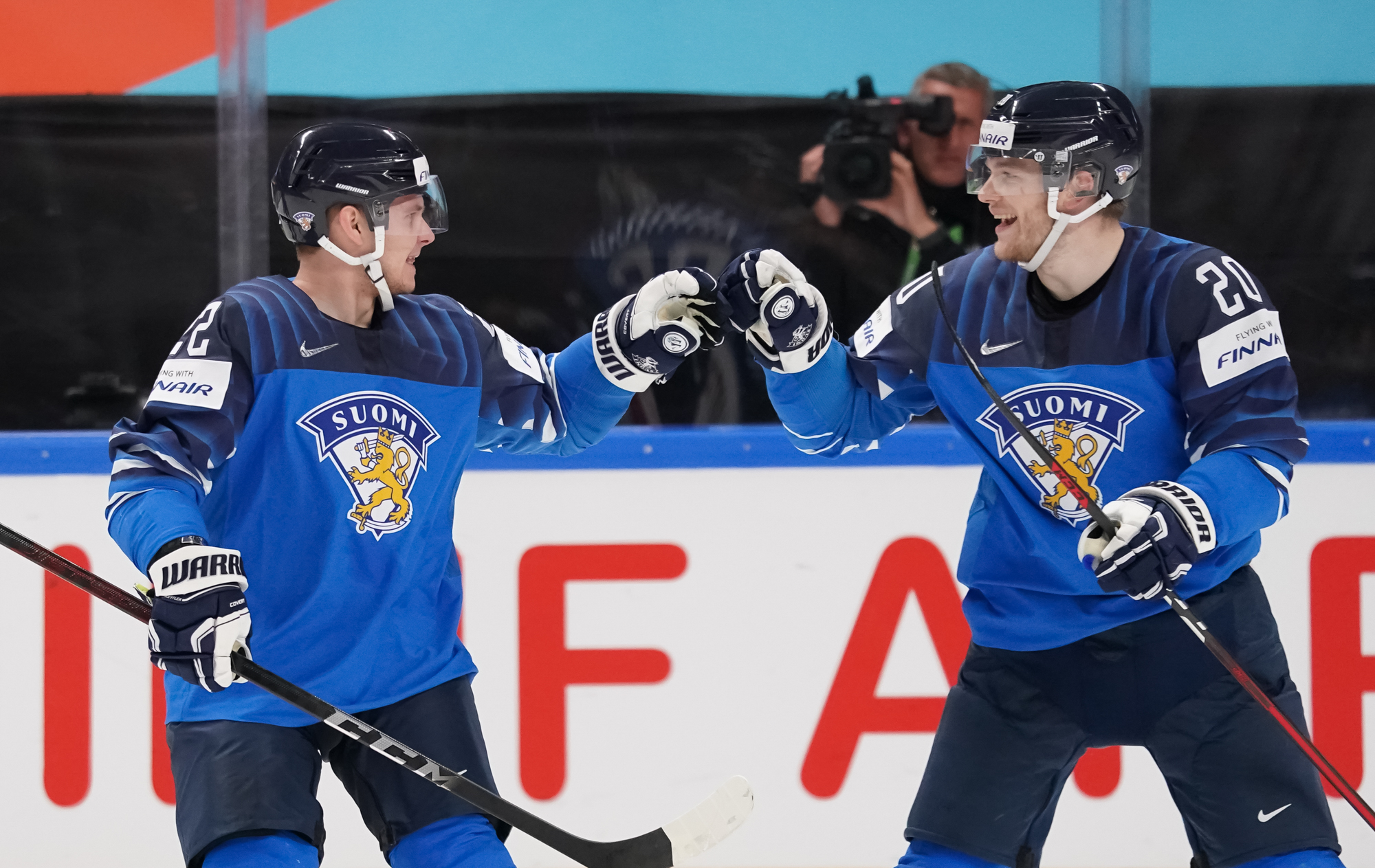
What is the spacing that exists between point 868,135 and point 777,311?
138 centimetres

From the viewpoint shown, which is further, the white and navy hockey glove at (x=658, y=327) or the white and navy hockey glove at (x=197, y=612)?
the white and navy hockey glove at (x=658, y=327)

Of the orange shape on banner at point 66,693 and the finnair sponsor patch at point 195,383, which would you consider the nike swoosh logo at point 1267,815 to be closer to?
the finnair sponsor patch at point 195,383

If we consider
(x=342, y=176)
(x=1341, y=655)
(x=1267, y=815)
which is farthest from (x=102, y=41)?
(x=1341, y=655)

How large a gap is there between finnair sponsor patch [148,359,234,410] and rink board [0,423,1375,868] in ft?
4.02

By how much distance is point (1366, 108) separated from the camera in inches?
144

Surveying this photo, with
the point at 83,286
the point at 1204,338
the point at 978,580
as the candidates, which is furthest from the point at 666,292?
the point at 83,286

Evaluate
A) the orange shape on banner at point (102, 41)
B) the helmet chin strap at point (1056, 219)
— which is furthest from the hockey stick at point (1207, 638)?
the orange shape on banner at point (102, 41)

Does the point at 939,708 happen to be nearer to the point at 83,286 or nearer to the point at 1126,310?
the point at 1126,310

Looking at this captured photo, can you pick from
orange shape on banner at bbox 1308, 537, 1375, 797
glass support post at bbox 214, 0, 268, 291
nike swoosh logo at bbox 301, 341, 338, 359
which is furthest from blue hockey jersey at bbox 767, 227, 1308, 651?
glass support post at bbox 214, 0, 268, 291

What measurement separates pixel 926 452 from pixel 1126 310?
1.11 m

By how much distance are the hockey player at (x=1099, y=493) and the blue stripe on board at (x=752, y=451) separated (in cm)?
92

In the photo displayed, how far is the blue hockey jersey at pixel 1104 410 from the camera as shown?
2.21m

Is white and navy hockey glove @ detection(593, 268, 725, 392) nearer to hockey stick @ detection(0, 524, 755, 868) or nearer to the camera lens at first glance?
hockey stick @ detection(0, 524, 755, 868)

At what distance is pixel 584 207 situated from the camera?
144 inches
